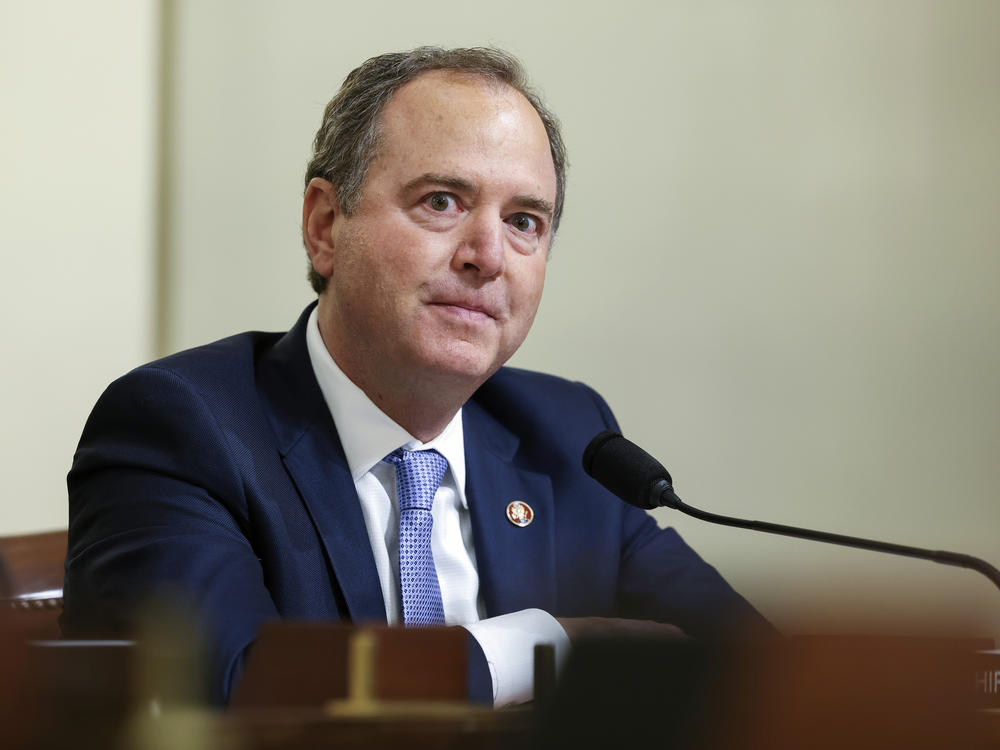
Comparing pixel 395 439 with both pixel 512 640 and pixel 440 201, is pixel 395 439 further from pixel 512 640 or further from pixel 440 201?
pixel 512 640

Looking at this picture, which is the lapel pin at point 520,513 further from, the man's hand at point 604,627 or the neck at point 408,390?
the man's hand at point 604,627

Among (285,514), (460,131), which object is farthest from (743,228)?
(285,514)

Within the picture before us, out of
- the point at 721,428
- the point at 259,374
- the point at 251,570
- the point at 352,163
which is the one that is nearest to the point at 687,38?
the point at 721,428

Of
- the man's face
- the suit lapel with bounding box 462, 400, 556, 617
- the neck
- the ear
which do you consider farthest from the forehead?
→ the suit lapel with bounding box 462, 400, 556, 617

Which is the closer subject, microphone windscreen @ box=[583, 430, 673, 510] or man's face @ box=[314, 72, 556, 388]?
microphone windscreen @ box=[583, 430, 673, 510]

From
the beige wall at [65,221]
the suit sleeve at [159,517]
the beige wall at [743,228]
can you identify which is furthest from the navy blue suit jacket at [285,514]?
the beige wall at [65,221]

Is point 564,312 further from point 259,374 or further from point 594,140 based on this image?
point 259,374

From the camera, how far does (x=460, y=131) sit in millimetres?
1750

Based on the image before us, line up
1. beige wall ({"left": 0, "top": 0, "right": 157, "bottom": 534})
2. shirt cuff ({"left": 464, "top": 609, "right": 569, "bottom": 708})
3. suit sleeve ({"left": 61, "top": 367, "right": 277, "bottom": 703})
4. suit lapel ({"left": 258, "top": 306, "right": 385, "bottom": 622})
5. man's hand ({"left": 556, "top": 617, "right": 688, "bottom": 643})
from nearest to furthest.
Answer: shirt cuff ({"left": 464, "top": 609, "right": 569, "bottom": 708}), suit sleeve ({"left": 61, "top": 367, "right": 277, "bottom": 703}), man's hand ({"left": 556, "top": 617, "right": 688, "bottom": 643}), suit lapel ({"left": 258, "top": 306, "right": 385, "bottom": 622}), beige wall ({"left": 0, "top": 0, "right": 157, "bottom": 534})

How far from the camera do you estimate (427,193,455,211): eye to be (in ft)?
5.73

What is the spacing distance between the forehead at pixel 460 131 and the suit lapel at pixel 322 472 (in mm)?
376

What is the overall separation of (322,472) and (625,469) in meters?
0.46

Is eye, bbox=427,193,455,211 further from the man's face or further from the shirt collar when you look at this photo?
the shirt collar

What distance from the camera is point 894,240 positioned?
2.81m
